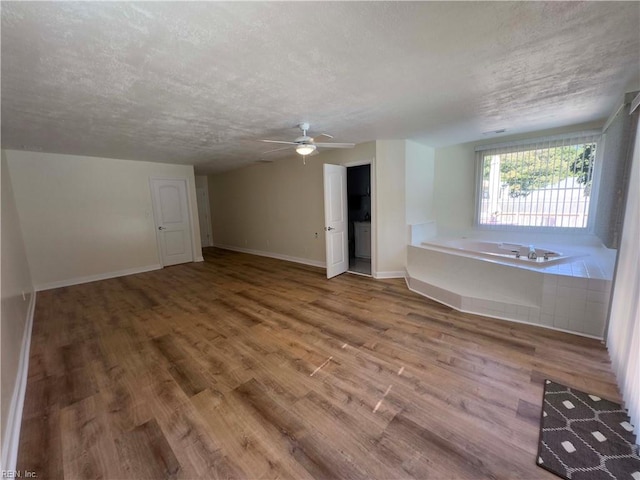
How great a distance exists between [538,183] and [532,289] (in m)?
2.20

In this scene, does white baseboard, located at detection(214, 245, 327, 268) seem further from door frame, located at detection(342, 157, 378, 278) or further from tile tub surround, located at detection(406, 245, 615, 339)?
tile tub surround, located at detection(406, 245, 615, 339)

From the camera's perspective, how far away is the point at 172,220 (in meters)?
6.09

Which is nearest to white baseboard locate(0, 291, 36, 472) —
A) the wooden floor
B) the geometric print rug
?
the wooden floor

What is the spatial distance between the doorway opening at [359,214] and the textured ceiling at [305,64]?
288cm

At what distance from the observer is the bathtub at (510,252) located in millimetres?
3070

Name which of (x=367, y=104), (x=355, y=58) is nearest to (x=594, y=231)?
(x=367, y=104)

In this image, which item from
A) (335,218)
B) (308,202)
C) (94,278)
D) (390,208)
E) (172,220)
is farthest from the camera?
(172,220)

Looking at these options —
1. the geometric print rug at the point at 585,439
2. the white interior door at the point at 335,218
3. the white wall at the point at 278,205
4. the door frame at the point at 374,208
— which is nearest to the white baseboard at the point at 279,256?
→ the white wall at the point at 278,205

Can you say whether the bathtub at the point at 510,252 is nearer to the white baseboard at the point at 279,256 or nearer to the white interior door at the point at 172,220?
the white baseboard at the point at 279,256

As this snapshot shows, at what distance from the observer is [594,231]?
3680mm

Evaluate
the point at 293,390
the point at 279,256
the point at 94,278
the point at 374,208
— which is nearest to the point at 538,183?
the point at 374,208

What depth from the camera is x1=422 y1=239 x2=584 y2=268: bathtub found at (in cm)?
307

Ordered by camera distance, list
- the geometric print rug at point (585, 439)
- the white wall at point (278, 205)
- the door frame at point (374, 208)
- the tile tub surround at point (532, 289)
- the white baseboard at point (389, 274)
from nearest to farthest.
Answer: the geometric print rug at point (585, 439) < the tile tub surround at point (532, 289) < the door frame at point (374, 208) < the white baseboard at point (389, 274) < the white wall at point (278, 205)

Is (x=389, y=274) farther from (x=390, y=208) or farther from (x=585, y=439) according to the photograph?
(x=585, y=439)
